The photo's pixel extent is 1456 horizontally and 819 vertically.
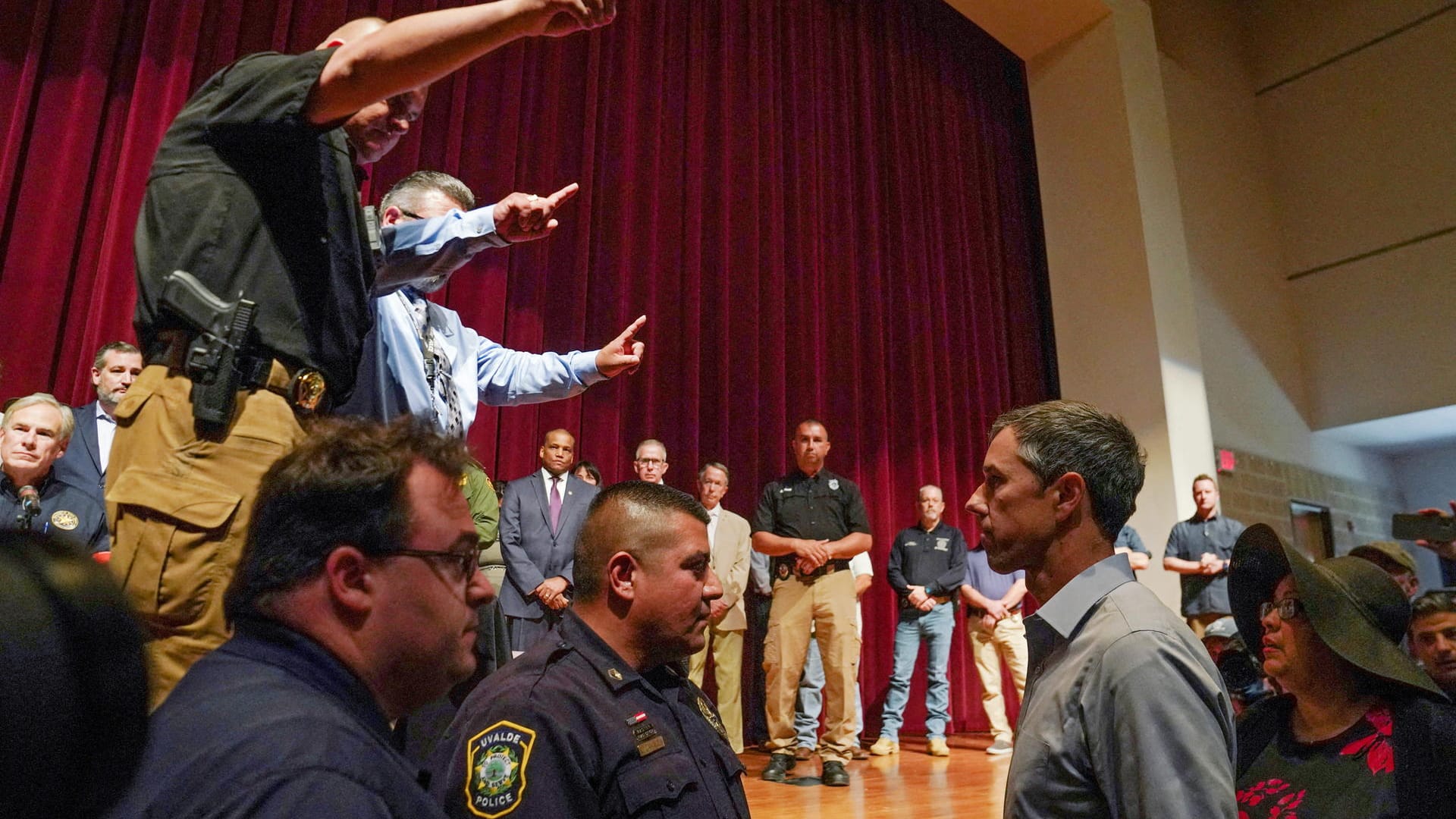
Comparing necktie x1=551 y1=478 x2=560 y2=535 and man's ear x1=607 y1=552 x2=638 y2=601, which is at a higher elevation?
necktie x1=551 y1=478 x2=560 y2=535

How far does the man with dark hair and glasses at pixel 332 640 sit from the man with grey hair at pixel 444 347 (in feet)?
2.16

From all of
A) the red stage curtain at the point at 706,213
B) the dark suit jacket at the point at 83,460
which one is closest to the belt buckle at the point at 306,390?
the dark suit jacket at the point at 83,460

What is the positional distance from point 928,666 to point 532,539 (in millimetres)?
2636

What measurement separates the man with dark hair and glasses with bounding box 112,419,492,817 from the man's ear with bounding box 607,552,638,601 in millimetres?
768

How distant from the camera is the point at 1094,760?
46.9 inches

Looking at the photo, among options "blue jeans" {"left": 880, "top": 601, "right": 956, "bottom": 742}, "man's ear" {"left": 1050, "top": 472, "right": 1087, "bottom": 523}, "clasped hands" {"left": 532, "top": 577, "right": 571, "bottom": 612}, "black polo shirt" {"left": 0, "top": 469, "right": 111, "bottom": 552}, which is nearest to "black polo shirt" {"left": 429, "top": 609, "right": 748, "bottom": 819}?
"man's ear" {"left": 1050, "top": 472, "right": 1087, "bottom": 523}

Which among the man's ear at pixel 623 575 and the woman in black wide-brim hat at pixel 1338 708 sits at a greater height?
the man's ear at pixel 623 575

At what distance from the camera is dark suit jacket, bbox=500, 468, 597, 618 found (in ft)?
13.6

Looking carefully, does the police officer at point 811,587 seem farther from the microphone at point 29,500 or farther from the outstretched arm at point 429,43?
the outstretched arm at point 429,43

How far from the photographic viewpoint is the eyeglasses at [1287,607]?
1.75m

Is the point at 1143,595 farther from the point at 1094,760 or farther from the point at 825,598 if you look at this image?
the point at 825,598

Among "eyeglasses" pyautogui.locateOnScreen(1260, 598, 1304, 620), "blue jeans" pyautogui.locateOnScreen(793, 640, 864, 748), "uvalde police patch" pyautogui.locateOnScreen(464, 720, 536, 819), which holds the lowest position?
"blue jeans" pyautogui.locateOnScreen(793, 640, 864, 748)

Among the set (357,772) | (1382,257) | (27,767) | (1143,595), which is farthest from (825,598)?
(1382,257)

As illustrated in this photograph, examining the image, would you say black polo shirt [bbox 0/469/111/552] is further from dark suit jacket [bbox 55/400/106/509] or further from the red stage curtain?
the red stage curtain
